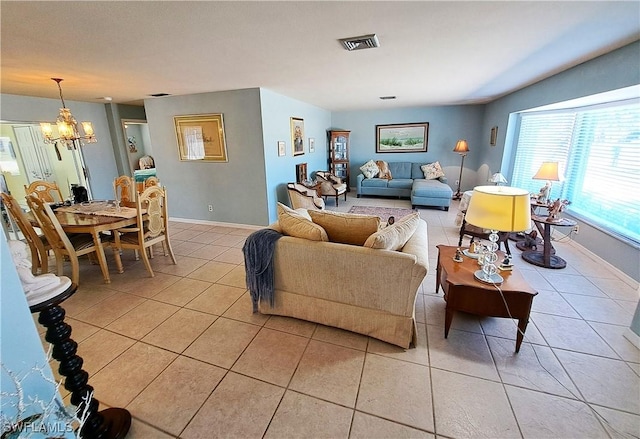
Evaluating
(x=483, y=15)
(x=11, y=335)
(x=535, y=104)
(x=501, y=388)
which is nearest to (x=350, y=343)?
(x=501, y=388)

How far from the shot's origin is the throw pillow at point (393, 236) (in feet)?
6.08

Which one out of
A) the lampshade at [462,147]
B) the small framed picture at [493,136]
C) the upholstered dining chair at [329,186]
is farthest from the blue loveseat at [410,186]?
the small framed picture at [493,136]

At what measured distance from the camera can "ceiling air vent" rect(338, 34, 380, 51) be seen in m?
2.05

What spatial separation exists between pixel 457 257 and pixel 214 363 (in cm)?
200

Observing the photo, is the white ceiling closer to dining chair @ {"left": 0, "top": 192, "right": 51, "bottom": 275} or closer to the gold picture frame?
the gold picture frame

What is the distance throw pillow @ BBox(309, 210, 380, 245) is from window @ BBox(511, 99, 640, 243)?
288 cm

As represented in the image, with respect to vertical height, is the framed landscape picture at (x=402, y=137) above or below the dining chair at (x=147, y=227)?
above

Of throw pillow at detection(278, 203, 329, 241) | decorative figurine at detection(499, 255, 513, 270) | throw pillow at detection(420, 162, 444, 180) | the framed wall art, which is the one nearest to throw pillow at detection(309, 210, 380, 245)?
throw pillow at detection(278, 203, 329, 241)

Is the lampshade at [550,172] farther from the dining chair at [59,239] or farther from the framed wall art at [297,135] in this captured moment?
the dining chair at [59,239]

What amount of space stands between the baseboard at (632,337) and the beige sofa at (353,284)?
1.57m

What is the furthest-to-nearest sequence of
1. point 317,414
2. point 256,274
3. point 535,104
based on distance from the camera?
point 535,104
point 256,274
point 317,414

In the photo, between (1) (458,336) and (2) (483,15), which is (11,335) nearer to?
(1) (458,336)

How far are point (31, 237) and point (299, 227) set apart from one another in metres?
2.97

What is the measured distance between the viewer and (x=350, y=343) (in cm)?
202
